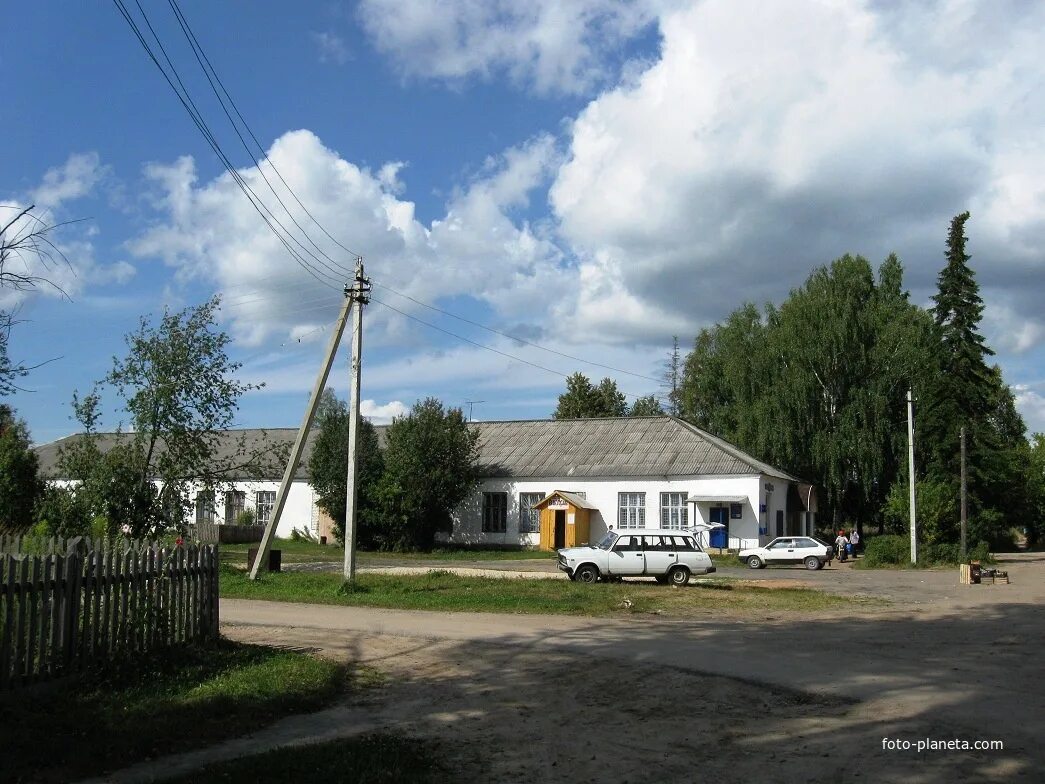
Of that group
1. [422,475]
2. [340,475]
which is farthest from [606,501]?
[340,475]

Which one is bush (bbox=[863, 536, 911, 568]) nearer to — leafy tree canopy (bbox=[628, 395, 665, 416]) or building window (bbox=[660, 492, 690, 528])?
building window (bbox=[660, 492, 690, 528])

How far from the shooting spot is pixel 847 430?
169 ft

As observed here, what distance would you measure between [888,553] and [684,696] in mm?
31075

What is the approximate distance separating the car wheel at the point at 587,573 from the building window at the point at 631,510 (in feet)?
66.9

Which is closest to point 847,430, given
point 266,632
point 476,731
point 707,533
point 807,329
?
point 807,329

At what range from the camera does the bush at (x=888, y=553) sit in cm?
3756

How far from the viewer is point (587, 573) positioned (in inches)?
1027

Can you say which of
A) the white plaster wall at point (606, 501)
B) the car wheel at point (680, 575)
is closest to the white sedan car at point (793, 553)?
the white plaster wall at point (606, 501)

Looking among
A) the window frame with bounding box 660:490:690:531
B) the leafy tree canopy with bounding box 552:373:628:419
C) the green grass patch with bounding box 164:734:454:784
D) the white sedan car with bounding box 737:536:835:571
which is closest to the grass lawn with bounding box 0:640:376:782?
the green grass patch with bounding box 164:734:454:784

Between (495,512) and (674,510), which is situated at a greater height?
(674,510)

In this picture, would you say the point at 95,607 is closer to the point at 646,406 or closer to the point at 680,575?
the point at 680,575

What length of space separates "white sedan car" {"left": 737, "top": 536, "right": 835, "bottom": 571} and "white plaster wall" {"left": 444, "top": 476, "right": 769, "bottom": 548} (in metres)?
6.26

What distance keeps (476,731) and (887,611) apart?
1438cm

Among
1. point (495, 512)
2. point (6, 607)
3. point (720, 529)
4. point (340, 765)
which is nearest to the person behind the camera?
point (340, 765)
